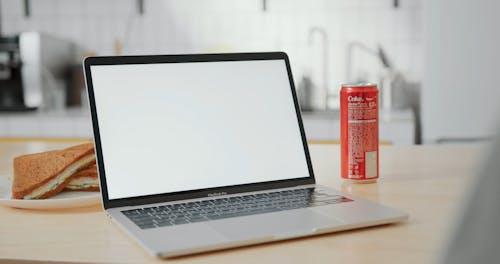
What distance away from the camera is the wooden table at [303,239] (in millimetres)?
665

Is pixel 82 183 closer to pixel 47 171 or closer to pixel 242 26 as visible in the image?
pixel 47 171

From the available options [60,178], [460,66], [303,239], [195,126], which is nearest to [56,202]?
[60,178]

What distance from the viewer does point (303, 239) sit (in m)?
0.73

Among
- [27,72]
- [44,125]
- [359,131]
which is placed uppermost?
[359,131]

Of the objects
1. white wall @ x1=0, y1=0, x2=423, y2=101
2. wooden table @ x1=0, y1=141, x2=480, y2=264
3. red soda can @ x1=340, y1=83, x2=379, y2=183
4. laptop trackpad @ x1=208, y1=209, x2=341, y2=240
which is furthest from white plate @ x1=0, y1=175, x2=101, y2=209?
white wall @ x1=0, y1=0, x2=423, y2=101

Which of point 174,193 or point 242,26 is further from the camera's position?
point 242,26

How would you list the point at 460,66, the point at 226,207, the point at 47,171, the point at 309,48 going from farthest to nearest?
1. the point at 309,48
2. the point at 460,66
3. the point at 47,171
4. the point at 226,207

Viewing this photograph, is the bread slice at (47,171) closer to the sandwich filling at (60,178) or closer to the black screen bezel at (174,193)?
the sandwich filling at (60,178)

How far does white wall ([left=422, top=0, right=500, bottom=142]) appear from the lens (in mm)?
2932

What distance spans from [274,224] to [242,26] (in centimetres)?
302

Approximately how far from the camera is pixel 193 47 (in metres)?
3.75

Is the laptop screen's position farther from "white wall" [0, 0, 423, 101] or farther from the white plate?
"white wall" [0, 0, 423, 101]

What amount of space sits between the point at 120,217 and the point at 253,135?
0.29 m

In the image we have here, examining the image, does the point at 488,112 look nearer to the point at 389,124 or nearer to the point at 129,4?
the point at 389,124
